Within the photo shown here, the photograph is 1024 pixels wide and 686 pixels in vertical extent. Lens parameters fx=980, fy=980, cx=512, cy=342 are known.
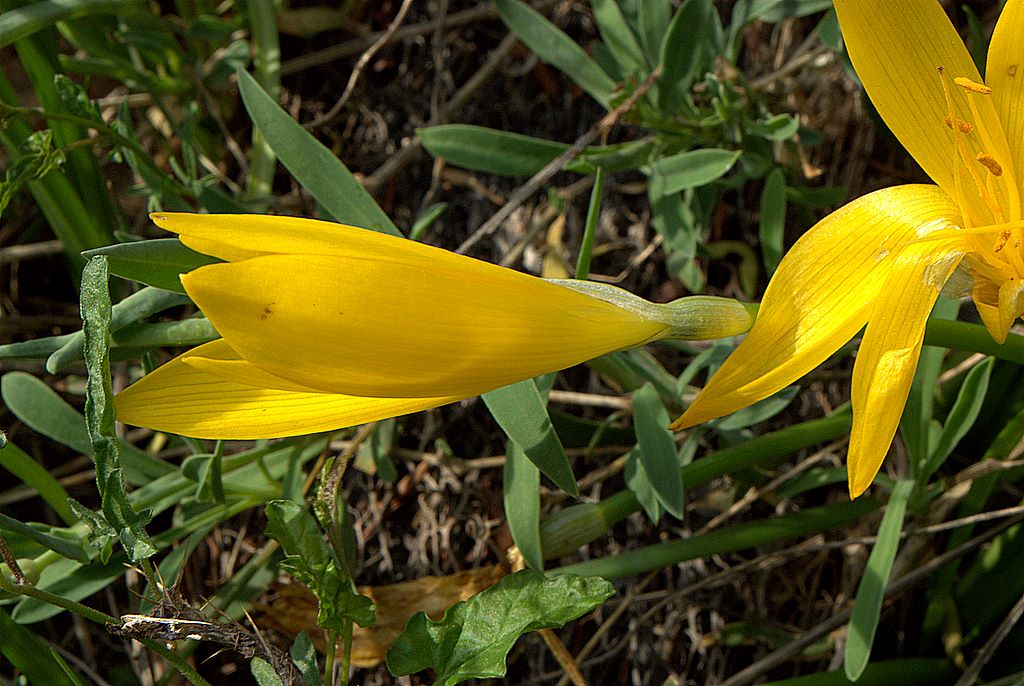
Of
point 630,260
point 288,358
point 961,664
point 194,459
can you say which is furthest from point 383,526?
point 288,358

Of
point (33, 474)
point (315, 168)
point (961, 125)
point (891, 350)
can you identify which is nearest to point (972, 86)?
point (961, 125)

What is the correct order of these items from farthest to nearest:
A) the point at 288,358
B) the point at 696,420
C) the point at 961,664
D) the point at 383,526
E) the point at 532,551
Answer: the point at 383,526 < the point at 961,664 < the point at 532,551 < the point at 696,420 < the point at 288,358

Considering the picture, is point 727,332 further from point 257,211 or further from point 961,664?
point 257,211

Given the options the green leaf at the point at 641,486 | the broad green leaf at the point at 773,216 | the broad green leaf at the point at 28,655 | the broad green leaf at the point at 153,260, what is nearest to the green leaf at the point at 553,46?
the broad green leaf at the point at 773,216

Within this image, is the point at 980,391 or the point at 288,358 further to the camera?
the point at 980,391

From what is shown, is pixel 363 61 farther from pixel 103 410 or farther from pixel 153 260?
pixel 103 410

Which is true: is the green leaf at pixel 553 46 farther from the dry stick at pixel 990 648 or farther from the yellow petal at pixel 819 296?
the dry stick at pixel 990 648

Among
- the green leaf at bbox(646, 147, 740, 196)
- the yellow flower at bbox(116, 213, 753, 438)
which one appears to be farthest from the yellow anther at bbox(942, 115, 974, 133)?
the green leaf at bbox(646, 147, 740, 196)

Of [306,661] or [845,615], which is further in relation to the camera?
[845,615]
